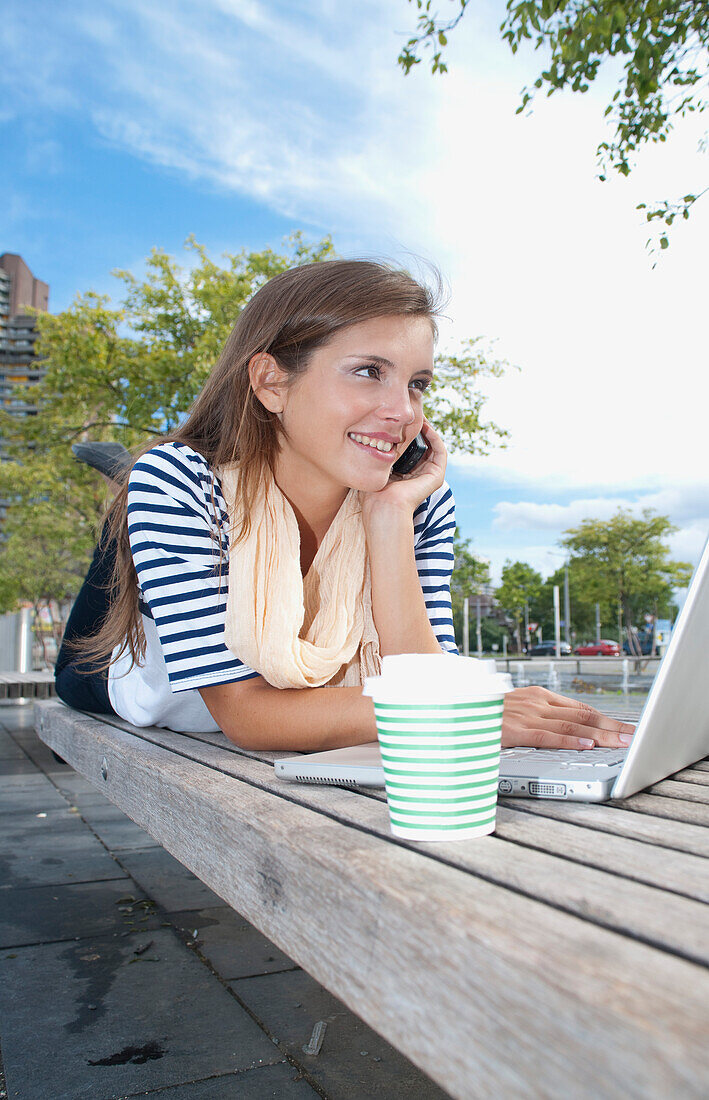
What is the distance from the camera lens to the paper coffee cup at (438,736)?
2.49 ft

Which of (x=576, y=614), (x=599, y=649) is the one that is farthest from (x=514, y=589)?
(x=576, y=614)

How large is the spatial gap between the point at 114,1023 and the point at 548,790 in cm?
135

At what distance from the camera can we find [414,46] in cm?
536

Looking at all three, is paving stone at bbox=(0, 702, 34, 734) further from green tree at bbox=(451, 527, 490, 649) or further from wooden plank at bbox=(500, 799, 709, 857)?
green tree at bbox=(451, 527, 490, 649)

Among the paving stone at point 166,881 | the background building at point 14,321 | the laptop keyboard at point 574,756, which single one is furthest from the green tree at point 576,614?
the background building at point 14,321

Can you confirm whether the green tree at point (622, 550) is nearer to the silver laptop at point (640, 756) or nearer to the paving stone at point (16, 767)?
the paving stone at point (16, 767)

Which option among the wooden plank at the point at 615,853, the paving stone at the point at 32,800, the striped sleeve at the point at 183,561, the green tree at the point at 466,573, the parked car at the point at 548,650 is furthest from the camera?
the parked car at the point at 548,650

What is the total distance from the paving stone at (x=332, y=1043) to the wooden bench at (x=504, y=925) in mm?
803

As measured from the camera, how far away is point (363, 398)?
79.7 inches

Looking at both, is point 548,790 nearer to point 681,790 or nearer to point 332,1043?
point 681,790

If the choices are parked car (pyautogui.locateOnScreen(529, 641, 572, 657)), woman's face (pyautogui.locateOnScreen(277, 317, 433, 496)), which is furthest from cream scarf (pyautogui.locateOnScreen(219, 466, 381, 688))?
parked car (pyautogui.locateOnScreen(529, 641, 572, 657))

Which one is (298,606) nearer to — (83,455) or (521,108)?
(83,455)

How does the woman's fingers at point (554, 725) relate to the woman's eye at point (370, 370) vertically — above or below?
below

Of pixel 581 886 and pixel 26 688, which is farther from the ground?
Result: pixel 581 886
